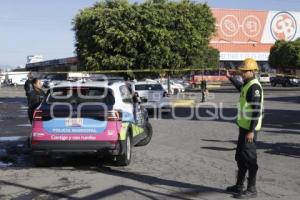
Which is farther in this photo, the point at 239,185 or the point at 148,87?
the point at 148,87

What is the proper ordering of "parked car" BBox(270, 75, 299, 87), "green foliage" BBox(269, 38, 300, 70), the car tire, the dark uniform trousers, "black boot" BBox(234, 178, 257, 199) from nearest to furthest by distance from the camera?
1. "black boot" BBox(234, 178, 257, 199)
2. the dark uniform trousers
3. the car tire
4. "green foliage" BBox(269, 38, 300, 70)
5. "parked car" BBox(270, 75, 299, 87)

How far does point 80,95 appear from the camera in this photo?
416 inches

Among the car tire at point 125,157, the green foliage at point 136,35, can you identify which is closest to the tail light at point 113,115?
the car tire at point 125,157

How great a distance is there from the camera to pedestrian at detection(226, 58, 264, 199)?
7.79 meters

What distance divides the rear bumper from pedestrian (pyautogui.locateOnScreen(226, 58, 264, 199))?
2.85 m

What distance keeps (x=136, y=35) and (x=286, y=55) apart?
44676mm

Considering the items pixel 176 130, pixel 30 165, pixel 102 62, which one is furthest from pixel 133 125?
pixel 102 62

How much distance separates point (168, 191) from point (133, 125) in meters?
3.47

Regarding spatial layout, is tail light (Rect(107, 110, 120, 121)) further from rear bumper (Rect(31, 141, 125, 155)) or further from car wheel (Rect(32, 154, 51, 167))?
car wheel (Rect(32, 154, 51, 167))

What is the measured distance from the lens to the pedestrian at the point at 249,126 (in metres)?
7.79

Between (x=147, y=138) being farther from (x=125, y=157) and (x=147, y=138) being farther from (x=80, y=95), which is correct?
(x=80, y=95)

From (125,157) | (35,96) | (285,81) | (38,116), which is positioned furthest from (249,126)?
(285,81)

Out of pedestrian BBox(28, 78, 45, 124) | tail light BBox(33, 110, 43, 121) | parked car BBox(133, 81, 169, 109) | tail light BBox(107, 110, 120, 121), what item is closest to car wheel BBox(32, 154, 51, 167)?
tail light BBox(33, 110, 43, 121)

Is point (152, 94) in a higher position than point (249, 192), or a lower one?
higher
